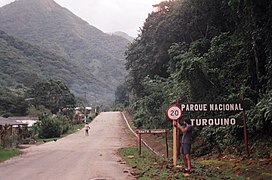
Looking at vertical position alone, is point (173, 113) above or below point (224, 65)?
below

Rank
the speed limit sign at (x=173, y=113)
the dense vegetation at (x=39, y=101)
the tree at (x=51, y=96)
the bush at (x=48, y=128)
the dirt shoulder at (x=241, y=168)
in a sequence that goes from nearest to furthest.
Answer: the dirt shoulder at (x=241, y=168) → the speed limit sign at (x=173, y=113) → the bush at (x=48, y=128) → the dense vegetation at (x=39, y=101) → the tree at (x=51, y=96)

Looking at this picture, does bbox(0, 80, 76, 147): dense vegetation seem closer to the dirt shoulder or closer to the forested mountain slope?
the forested mountain slope

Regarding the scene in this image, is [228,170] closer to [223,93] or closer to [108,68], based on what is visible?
[223,93]

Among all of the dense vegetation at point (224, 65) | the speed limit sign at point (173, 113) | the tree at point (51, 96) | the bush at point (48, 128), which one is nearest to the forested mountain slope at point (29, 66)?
the tree at point (51, 96)

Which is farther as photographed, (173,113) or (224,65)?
(224,65)

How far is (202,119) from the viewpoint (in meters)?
13.1

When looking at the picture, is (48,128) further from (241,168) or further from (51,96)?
(241,168)

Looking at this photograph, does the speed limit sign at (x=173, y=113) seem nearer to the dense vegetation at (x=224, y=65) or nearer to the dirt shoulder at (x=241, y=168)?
the dirt shoulder at (x=241, y=168)

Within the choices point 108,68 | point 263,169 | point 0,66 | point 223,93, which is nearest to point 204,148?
point 223,93

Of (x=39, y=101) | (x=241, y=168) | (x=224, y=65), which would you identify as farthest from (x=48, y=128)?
(x=241, y=168)

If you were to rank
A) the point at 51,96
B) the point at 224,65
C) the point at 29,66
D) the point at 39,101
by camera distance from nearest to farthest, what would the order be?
the point at 224,65 < the point at 39,101 < the point at 51,96 < the point at 29,66

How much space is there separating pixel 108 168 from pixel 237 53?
844 centimetres

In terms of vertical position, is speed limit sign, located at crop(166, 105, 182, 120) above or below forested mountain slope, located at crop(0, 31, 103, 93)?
below

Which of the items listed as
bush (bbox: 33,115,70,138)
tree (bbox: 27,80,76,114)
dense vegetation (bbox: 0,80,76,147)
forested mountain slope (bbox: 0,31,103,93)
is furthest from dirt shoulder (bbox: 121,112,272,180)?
forested mountain slope (bbox: 0,31,103,93)
